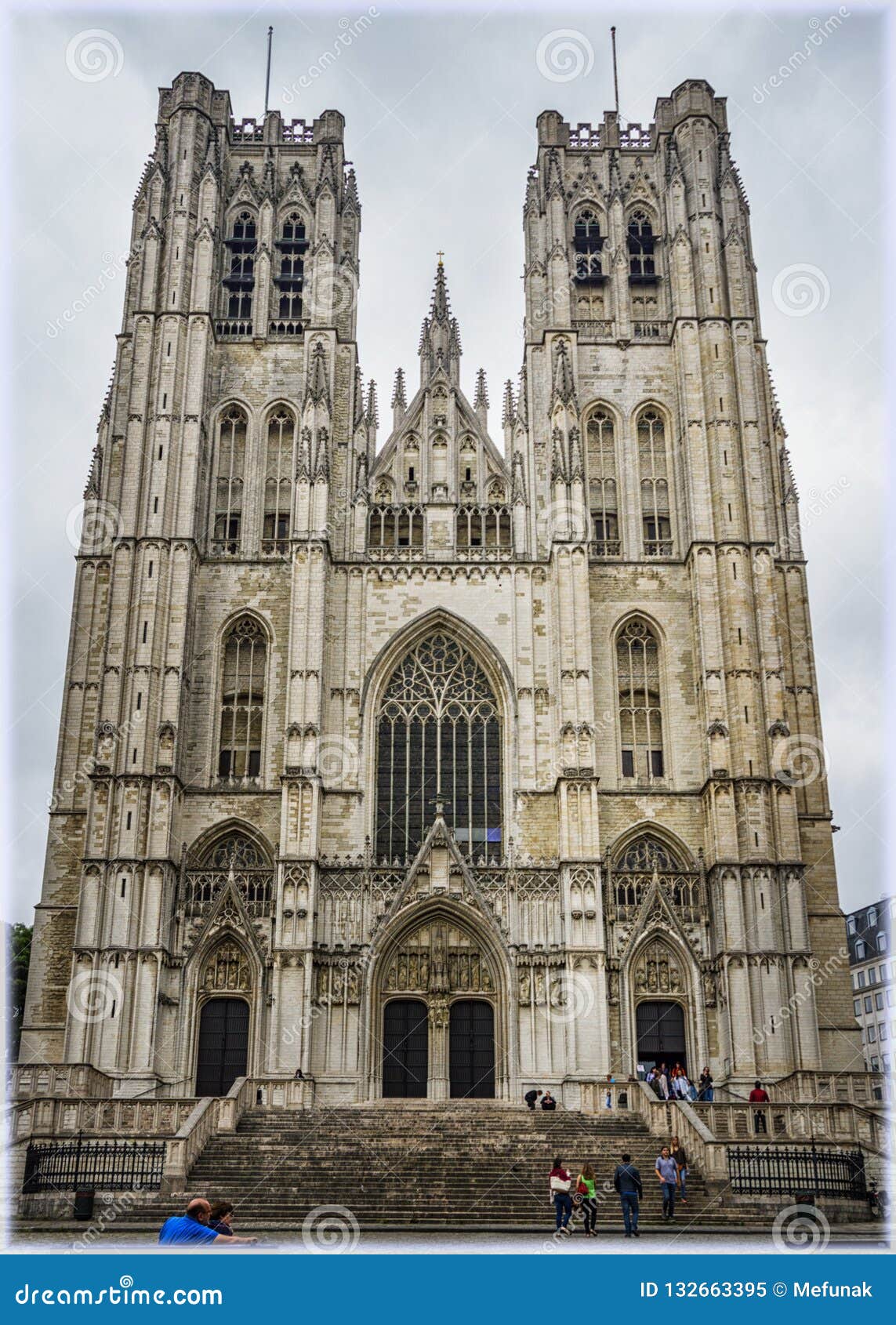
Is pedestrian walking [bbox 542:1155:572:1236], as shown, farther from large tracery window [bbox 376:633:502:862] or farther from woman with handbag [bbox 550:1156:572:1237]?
large tracery window [bbox 376:633:502:862]

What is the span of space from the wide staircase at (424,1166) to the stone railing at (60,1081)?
3698 mm

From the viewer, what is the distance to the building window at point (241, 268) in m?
42.5

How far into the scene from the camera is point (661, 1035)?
33.8m

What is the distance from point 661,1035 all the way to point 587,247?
24584mm

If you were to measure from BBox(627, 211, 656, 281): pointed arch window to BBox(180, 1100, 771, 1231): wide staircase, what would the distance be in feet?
88.2

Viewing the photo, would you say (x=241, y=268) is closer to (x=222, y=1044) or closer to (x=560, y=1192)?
(x=222, y=1044)

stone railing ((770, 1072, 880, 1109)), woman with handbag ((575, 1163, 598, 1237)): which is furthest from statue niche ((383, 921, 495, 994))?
woman with handbag ((575, 1163, 598, 1237))

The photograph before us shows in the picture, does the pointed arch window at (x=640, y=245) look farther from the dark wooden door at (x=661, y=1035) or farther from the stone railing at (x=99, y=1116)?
the stone railing at (x=99, y=1116)

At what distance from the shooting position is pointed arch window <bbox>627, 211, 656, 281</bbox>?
141 ft

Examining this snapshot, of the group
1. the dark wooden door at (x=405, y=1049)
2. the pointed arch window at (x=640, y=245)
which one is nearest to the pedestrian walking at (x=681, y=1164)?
the dark wooden door at (x=405, y=1049)

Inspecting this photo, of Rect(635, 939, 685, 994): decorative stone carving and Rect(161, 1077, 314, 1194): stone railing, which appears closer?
Rect(161, 1077, 314, 1194): stone railing

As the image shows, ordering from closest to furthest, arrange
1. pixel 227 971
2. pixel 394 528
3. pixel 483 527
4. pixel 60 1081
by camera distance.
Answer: pixel 60 1081, pixel 227 971, pixel 483 527, pixel 394 528
